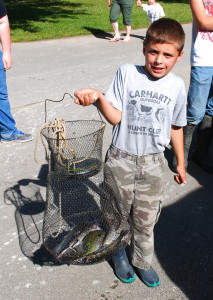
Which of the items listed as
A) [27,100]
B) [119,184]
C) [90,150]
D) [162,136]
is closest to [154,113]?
[162,136]

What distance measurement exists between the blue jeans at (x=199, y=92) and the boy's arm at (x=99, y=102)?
5.28ft

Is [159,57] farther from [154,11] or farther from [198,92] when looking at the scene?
[154,11]

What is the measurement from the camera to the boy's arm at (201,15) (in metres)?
3.26

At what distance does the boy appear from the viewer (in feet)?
13.5

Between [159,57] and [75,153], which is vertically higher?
[159,57]

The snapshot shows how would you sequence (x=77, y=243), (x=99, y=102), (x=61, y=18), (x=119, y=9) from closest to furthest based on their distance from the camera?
1. (x=99, y=102)
2. (x=77, y=243)
3. (x=119, y=9)
4. (x=61, y=18)

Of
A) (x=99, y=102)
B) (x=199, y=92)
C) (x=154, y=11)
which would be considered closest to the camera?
(x=99, y=102)

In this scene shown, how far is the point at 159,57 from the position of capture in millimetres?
2070

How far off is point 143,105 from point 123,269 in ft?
4.09

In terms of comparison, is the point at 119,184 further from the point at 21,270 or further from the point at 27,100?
the point at 27,100

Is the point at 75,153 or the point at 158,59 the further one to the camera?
the point at 75,153

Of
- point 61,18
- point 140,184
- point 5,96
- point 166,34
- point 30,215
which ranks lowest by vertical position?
point 61,18

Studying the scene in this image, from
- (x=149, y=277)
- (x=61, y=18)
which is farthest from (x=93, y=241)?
(x=61, y=18)

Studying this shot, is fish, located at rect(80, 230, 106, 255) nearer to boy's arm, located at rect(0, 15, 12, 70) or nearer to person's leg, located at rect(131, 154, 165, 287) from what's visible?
person's leg, located at rect(131, 154, 165, 287)
